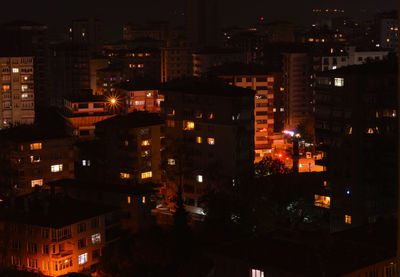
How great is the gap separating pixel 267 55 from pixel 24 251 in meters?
19.3

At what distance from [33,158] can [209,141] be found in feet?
13.0

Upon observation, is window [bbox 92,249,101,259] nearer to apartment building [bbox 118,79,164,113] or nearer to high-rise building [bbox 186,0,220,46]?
apartment building [bbox 118,79,164,113]

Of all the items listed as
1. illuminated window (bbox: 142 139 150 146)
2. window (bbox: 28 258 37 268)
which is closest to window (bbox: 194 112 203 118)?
illuminated window (bbox: 142 139 150 146)

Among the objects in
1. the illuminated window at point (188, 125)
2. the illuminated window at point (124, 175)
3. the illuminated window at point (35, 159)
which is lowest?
the illuminated window at point (124, 175)

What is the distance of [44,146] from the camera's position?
17094 mm

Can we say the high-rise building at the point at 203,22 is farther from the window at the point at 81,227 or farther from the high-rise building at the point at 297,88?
the window at the point at 81,227

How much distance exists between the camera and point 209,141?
16672mm

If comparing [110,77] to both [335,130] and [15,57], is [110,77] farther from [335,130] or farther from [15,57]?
[335,130]

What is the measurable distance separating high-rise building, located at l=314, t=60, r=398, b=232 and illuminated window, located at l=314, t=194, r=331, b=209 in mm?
851

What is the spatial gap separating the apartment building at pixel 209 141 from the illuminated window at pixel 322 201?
2018 mm

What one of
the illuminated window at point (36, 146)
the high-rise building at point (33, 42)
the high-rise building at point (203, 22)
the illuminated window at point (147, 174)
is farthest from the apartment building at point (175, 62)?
the illuminated window at point (36, 146)

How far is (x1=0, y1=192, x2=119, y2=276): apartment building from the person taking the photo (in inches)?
476

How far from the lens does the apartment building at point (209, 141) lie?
16344mm

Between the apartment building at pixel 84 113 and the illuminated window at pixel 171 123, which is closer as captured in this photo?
the illuminated window at pixel 171 123
